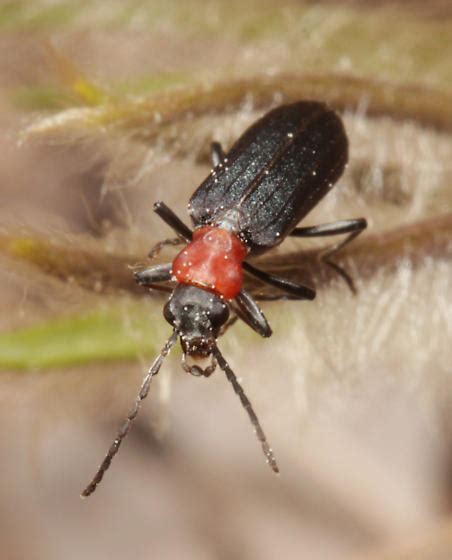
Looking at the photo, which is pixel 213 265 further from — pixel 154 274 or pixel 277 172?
pixel 277 172

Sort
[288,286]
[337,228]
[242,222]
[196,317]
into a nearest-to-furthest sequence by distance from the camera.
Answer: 1. [288,286]
2. [196,317]
3. [337,228]
4. [242,222]

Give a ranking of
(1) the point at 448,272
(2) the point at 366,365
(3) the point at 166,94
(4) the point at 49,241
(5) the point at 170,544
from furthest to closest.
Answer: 1. (5) the point at 170,544
2. (2) the point at 366,365
3. (1) the point at 448,272
4. (3) the point at 166,94
5. (4) the point at 49,241

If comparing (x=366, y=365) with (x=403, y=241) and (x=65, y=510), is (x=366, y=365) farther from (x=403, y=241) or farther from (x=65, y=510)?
(x=65, y=510)

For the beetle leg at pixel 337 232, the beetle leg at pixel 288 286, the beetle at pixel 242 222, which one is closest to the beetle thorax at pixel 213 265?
the beetle at pixel 242 222

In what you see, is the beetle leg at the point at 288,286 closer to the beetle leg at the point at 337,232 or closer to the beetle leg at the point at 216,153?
the beetle leg at the point at 337,232

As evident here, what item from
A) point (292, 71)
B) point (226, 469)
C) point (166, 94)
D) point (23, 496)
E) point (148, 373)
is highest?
point (292, 71)

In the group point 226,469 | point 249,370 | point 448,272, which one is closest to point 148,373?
point 249,370

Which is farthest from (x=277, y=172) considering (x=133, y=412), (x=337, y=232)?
(x=133, y=412)
